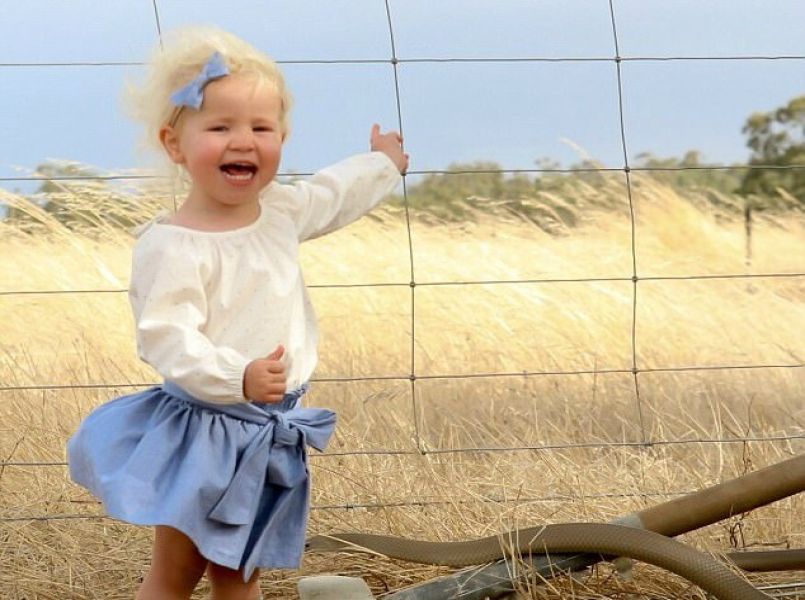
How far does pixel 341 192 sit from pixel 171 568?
641 mm

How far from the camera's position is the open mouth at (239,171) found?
6.83 ft

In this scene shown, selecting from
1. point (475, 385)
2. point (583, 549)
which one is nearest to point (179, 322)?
point (583, 549)

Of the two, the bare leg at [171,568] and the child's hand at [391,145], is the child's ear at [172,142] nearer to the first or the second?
the child's hand at [391,145]

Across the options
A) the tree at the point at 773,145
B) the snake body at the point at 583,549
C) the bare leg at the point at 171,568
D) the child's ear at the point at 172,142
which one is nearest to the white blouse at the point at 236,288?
the child's ear at the point at 172,142

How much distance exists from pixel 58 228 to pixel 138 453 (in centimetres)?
235

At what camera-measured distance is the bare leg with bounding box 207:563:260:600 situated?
86.6 inches

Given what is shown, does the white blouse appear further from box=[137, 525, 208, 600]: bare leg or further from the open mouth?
box=[137, 525, 208, 600]: bare leg

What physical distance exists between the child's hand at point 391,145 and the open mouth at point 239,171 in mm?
303

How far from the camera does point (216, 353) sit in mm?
1979

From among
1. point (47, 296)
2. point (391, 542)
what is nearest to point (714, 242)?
point (47, 296)

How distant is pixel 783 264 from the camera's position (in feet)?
26.1

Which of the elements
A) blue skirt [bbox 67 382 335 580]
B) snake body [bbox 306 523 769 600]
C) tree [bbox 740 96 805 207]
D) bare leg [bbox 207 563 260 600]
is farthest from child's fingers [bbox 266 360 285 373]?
tree [bbox 740 96 805 207]

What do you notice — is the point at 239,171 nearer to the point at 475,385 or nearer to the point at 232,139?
the point at 232,139

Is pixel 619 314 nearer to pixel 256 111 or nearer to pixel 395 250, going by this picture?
pixel 395 250
